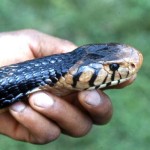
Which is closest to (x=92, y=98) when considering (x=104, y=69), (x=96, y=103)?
(x=96, y=103)

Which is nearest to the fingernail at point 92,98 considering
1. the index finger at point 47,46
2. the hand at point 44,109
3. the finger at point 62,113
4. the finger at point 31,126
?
the hand at point 44,109

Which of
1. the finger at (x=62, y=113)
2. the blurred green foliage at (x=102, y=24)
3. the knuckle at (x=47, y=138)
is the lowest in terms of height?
the blurred green foliage at (x=102, y=24)

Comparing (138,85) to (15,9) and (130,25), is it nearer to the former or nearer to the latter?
(130,25)

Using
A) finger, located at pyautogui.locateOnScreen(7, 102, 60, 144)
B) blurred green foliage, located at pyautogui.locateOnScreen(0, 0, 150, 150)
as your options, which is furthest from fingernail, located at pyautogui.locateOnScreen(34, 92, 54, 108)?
blurred green foliage, located at pyautogui.locateOnScreen(0, 0, 150, 150)

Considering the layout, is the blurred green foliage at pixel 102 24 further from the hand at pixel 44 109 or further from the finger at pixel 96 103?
the finger at pixel 96 103

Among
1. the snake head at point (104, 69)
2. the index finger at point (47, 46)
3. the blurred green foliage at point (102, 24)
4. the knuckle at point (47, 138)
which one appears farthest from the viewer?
the blurred green foliage at point (102, 24)

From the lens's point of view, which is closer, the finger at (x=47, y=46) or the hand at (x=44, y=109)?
the hand at (x=44, y=109)

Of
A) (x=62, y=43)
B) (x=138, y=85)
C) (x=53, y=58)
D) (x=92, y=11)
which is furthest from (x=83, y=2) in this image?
(x=53, y=58)

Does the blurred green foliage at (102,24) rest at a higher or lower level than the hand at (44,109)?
lower
